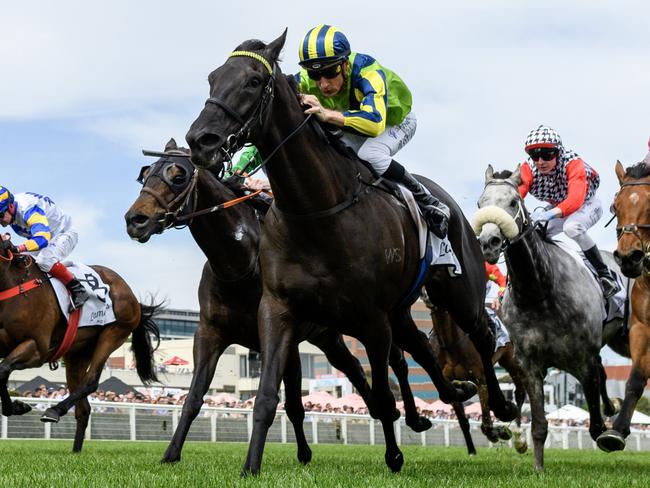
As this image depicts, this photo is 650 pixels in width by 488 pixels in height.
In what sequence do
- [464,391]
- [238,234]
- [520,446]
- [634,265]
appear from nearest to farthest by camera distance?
1. [634,265]
2. [238,234]
3. [464,391]
4. [520,446]

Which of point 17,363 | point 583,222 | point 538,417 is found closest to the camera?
point 538,417

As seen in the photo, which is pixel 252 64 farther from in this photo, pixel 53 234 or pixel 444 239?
pixel 53 234

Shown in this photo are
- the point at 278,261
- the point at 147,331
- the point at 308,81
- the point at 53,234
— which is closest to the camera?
the point at 278,261

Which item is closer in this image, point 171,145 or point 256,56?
point 256,56

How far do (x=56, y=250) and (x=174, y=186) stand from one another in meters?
3.31

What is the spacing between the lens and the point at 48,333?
10.1m

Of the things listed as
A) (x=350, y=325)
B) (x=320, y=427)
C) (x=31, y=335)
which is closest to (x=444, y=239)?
(x=350, y=325)

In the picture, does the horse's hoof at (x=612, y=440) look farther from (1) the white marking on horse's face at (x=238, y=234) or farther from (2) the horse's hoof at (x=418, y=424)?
(1) the white marking on horse's face at (x=238, y=234)

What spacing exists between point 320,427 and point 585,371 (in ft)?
45.7

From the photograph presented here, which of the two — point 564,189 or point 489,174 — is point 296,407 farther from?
point 564,189

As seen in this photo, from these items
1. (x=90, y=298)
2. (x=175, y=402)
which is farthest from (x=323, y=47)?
(x=175, y=402)

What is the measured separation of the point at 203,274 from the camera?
26.1 ft

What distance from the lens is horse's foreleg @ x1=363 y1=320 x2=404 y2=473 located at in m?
6.12

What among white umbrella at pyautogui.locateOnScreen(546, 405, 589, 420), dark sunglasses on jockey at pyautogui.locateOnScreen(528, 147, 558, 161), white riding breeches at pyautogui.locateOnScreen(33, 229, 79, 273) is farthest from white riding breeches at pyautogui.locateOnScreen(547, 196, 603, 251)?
white umbrella at pyautogui.locateOnScreen(546, 405, 589, 420)
